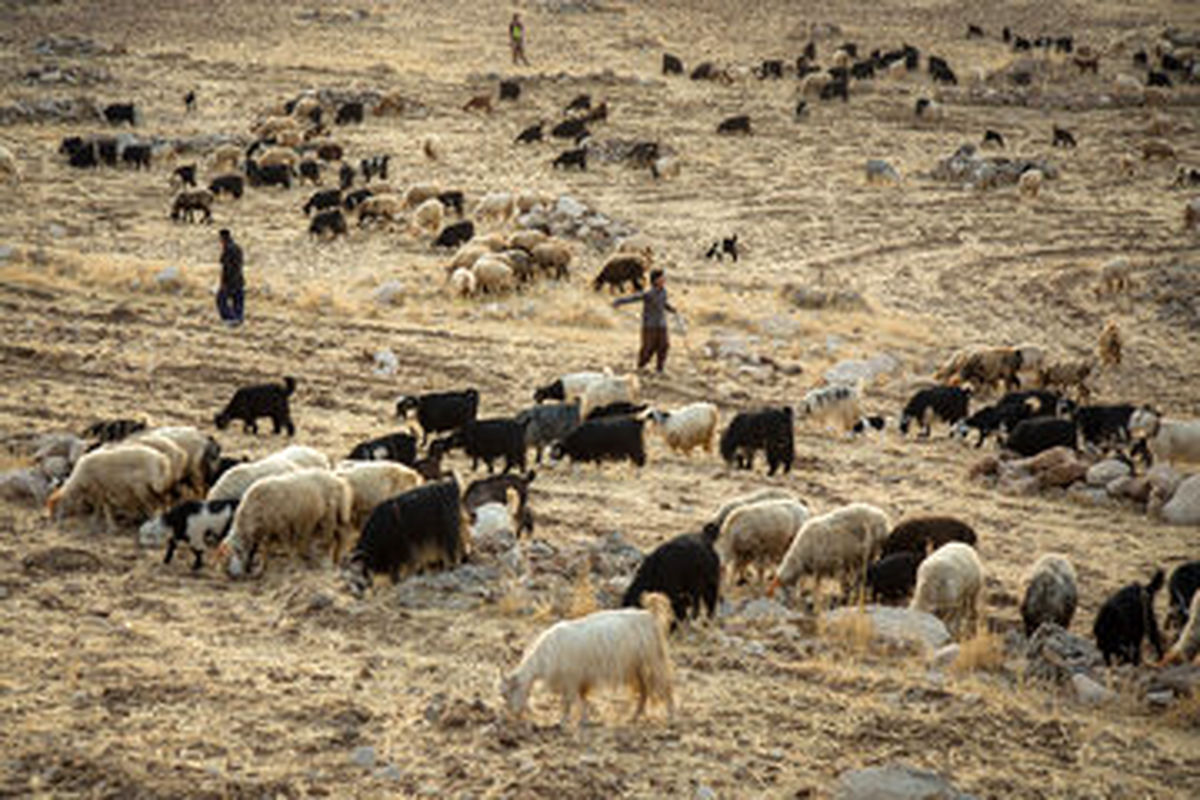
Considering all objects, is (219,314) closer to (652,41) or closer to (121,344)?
(121,344)

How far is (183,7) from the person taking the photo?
1825 inches

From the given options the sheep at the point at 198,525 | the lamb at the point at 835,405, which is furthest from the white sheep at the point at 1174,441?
the sheep at the point at 198,525

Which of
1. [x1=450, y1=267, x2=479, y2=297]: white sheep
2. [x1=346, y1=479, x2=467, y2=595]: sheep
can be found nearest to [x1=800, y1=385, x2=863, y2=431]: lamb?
[x1=450, y1=267, x2=479, y2=297]: white sheep

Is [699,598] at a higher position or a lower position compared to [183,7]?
lower

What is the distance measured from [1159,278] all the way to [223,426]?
15665 millimetres

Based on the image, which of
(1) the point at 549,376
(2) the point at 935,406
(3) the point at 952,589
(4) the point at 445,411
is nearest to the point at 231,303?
(1) the point at 549,376

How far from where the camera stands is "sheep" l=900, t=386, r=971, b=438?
14.2 metres

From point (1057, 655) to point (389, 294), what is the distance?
1192cm

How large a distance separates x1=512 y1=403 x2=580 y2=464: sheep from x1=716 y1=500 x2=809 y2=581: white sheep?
3.55m

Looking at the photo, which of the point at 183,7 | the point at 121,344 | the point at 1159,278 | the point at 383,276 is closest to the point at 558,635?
the point at 121,344

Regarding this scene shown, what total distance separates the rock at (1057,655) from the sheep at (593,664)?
2.46m

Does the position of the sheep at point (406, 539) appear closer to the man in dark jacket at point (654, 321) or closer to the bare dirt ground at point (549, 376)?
the bare dirt ground at point (549, 376)

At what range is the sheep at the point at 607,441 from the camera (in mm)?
11820

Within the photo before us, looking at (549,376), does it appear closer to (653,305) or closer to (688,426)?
(653,305)
